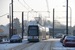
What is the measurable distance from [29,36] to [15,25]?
8647 cm

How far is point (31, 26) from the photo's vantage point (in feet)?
121

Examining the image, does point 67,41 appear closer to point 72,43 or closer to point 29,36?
point 72,43

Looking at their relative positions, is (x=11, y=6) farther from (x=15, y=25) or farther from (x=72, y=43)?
(x=15, y=25)

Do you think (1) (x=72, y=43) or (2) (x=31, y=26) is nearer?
(1) (x=72, y=43)

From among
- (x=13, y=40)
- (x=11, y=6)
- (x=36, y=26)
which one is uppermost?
(x=11, y=6)

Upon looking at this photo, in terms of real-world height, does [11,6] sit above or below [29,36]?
above

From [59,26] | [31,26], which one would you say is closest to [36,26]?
[31,26]

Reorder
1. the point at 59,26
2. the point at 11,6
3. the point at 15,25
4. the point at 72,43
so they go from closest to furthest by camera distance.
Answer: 1. the point at 72,43
2. the point at 11,6
3. the point at 15,25
4. the point at 59,26

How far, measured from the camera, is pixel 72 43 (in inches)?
904

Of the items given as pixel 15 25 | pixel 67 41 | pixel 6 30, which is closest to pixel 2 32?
pixel 6 30

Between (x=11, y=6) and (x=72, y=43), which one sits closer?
(x=72, y=43)

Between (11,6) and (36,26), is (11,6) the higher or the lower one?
the higher one

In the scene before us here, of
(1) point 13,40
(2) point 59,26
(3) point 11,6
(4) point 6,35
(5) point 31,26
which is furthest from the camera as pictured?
(2) point 59,26

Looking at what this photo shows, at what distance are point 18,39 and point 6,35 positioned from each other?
10292 millimetres
